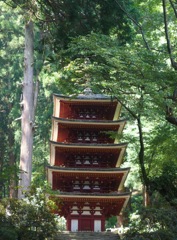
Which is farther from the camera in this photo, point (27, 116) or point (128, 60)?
point (27, 116)

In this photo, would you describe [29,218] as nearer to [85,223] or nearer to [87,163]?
[85,223]

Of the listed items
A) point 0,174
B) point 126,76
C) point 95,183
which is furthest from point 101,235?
point 126,76

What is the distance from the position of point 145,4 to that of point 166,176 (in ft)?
18.7

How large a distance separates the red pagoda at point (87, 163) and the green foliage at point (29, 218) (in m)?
4.37

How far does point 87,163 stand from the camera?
734 inches

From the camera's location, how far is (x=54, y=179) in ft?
59.7

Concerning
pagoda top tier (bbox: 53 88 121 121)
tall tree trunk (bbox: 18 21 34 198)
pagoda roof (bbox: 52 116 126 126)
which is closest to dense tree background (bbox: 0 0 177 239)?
tall tree trunk (bbox: 18 21 34 198)

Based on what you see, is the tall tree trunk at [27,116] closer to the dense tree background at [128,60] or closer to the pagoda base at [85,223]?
the dense tree background at [128,60]

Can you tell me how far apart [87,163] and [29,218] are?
21.8ft

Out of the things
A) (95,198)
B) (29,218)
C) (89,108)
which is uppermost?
(89,108)

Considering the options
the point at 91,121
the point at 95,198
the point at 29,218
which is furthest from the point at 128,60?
the point at 95,198

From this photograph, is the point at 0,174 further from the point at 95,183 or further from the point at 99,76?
the point at 95,183

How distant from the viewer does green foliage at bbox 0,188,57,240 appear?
12.1 metres

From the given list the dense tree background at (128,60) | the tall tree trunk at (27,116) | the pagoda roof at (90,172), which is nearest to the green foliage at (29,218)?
the dense tree background at (128,60)
